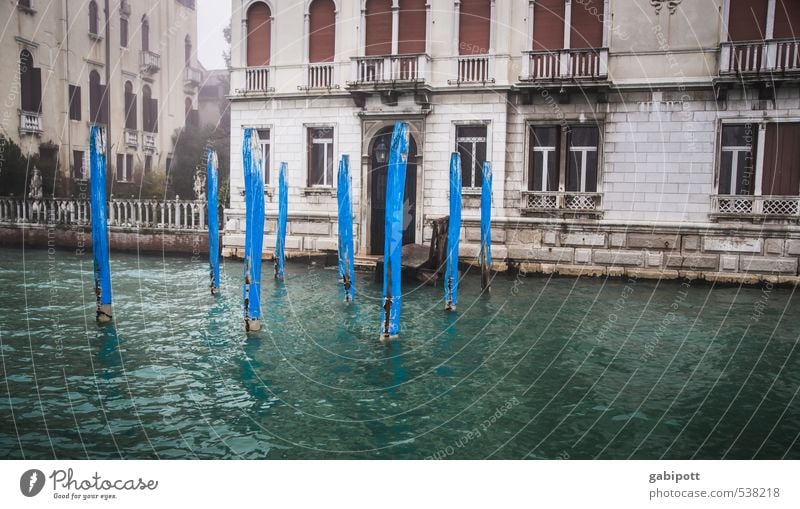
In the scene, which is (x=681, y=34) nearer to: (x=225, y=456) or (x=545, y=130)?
(x=545, y=130)

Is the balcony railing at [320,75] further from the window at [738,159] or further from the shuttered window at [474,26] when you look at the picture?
the window at [738,159]

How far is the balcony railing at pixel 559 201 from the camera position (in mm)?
17625

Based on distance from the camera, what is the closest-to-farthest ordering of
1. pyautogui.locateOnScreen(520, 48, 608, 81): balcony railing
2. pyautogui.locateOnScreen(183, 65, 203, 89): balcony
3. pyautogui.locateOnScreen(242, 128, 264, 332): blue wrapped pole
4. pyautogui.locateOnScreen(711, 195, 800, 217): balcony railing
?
pyautogui.locateOnScreen(242, 128, 264, 332): blue wrapped pole, pyautogui.locateOnScreen(711, 195, 800, 217): balcony railing, pyautogui.locateOnScreen(520, 48, 608, 81): balcony railing, pyautogui.locateOnScreen(183, 65, 203, 89): balcony

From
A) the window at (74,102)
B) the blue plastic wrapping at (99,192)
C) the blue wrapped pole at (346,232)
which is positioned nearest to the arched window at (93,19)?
the window at (74,102)

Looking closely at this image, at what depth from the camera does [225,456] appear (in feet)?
18.1

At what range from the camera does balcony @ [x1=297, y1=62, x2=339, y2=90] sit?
766 inches

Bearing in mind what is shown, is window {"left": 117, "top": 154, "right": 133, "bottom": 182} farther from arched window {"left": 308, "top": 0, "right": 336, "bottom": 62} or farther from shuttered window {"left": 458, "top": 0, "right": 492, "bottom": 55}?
shuttered window {"left": 458, "top": 0, "right": 492, "bottom": 55}

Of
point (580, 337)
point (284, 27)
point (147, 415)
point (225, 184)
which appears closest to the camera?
point (147, 415)

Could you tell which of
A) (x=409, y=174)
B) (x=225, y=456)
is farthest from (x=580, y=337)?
(x=409, y=174)

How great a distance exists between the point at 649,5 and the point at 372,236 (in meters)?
10.0

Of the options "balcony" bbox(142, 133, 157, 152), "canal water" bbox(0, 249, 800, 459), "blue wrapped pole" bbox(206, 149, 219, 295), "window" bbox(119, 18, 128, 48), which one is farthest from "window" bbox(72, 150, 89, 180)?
"blue wrapped pole" bbox(206, 149, 219, 295)

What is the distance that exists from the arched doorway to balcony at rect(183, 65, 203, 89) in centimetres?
1235

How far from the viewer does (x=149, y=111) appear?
81.7 feet

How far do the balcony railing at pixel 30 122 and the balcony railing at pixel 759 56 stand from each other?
19439 mm
